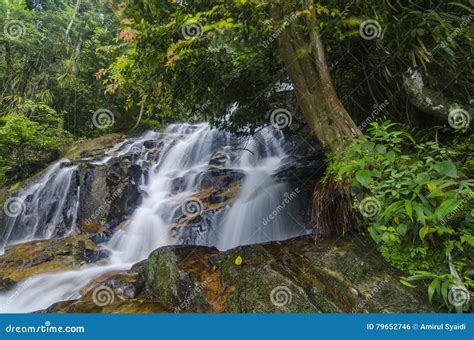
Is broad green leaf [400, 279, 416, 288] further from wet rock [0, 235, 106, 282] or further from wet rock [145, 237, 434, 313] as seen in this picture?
wet rock [0, 235, 106, 282]

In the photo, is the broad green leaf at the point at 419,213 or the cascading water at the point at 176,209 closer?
the broad green leaf at the point at 419,213

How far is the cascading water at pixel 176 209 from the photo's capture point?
5969mm

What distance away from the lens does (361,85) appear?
539 centimetres

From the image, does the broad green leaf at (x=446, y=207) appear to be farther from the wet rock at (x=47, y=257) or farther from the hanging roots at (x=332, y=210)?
the wet rock at (x=47, y=257)

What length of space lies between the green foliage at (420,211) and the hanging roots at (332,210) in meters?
0.24

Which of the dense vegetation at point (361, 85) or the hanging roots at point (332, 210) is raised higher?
the dense vegetation at point (361, 85)

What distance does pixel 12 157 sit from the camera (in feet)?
37.6

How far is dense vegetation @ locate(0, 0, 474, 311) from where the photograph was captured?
9.78 ft

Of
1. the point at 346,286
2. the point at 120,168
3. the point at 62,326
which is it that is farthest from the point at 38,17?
the point at 346,286

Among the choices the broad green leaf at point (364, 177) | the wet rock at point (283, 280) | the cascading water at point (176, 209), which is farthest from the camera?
the cascading water at point (176, 209)

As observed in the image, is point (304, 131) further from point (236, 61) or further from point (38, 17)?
point (38, 17)


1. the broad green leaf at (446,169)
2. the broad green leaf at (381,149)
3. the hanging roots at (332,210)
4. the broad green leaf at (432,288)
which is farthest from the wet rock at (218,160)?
the broad green leaf at (432,288)

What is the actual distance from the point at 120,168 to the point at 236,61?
587 cm

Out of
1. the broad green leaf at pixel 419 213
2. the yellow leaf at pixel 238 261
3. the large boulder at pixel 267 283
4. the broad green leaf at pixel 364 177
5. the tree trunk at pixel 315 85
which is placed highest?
the tree trunk at pixel 315 85
